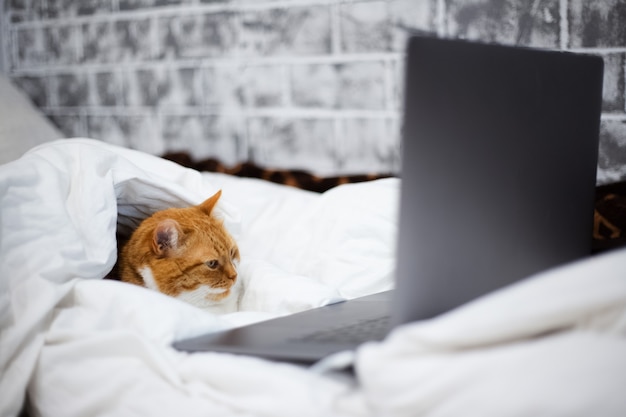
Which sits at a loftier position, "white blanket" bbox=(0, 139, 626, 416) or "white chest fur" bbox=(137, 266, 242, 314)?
"white blanket" bbox=(0, 139, 626, 416)

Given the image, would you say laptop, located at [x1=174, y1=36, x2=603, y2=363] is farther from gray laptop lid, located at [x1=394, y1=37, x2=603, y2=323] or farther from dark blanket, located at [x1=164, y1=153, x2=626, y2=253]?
dark blanket, located at [x1=164, y1=153, x2=626, y2=253]

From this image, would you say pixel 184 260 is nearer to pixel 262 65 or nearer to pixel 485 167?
pixel 485 167

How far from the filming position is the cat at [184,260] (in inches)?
45.8

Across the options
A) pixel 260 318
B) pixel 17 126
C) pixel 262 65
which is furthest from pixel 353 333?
pixel 17 126

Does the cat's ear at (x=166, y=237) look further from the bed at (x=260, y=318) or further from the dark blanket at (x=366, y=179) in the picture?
the dark blanket at (x=366, y=179)

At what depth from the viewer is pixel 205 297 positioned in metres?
1.20

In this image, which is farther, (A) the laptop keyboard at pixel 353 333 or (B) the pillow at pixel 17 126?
(B) the pillow at pixel 17 126

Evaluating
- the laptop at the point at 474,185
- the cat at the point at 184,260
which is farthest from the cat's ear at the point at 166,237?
the laptop at the point at 474,185

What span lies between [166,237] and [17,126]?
2.84 ft

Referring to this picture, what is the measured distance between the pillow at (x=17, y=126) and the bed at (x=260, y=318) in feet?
1.75

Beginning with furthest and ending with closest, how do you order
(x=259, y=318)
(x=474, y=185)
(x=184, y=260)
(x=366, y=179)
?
(x=366, y=179)
(x=184, y=260)
(x=259, y=318)
(x=474, y=185)

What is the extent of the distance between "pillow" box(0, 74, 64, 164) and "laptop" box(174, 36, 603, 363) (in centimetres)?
105

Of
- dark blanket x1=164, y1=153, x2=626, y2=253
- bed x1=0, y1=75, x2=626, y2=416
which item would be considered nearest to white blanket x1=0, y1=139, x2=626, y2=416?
bed x1=0, y1=75, x2=626, y2=416

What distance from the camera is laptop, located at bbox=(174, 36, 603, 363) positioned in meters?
0.67
